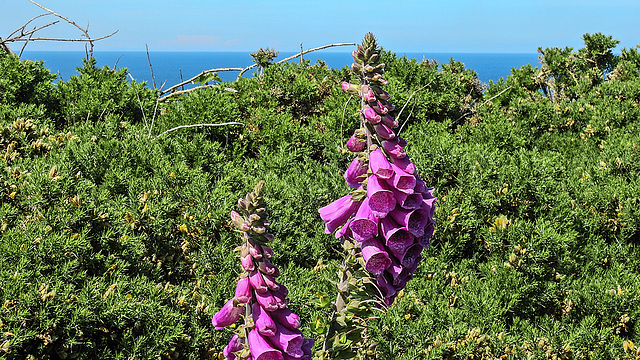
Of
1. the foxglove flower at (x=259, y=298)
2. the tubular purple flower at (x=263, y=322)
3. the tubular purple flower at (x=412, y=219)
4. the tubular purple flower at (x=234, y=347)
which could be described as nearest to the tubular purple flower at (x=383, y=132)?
the tubular purple flower at (x=412, y=219)

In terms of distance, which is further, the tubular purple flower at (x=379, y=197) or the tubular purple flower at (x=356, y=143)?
the tubular purple flower at (x=356, y=143)

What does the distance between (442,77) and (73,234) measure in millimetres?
6322

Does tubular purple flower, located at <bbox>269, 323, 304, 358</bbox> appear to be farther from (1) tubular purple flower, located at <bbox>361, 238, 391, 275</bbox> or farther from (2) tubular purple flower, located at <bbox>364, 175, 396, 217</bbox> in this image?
(2) tubular purple flower, located at <bbox>364, 175, 396, 217</bbox>

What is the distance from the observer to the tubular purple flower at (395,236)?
1.66 m

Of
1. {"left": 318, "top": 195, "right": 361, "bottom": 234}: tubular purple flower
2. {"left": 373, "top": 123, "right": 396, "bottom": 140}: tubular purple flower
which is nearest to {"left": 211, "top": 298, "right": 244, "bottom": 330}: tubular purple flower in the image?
{"left": 318, "top": 195, "right": 361, "bottom": 234}: tubular purple flower

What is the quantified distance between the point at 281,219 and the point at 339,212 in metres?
2.61

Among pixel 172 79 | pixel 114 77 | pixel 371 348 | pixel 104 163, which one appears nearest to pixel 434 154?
pixel 371 348

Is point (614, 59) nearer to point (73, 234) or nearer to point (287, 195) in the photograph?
point (287, 195)

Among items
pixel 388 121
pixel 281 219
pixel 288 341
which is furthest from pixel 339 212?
pixel 281 219

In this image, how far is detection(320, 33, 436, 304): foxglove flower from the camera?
5.48 ft

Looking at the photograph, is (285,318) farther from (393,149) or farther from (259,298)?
(393,149)

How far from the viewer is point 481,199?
5000 mm

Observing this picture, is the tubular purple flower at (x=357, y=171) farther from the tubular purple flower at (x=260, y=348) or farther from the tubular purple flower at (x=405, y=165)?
the tubular purple flower at (x=260, y=348)

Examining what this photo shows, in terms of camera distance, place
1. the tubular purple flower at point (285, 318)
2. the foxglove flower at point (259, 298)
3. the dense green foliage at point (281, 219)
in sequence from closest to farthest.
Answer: the foxglove flower at point (259, 298) → the tubular purple flower at point (285, 318) → the dense green foliage at point (281, 219)
